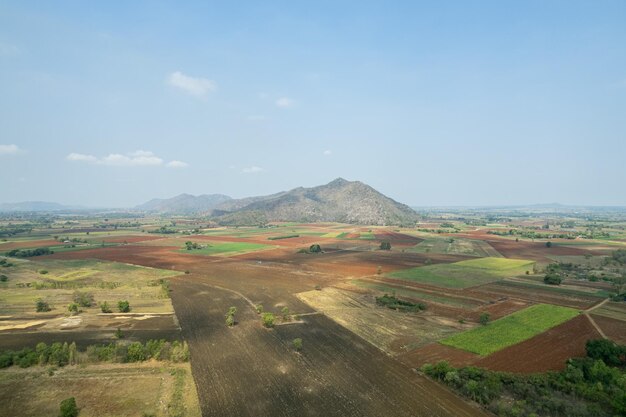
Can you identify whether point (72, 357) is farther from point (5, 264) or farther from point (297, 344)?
point (5, 264)

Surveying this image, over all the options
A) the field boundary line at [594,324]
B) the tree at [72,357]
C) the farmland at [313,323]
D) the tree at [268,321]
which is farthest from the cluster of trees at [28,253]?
the field boundary line at [594,324]

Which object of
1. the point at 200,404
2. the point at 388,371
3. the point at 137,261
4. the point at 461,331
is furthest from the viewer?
the point at 137,261

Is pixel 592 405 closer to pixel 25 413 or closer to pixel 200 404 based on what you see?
pixel 200 404

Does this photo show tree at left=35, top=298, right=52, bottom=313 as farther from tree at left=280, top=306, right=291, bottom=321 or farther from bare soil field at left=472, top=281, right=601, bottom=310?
bare soil field at left=472, top=281, right=601, bottom=310

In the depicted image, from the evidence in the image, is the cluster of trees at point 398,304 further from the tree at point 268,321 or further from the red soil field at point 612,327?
the red soil field at point 612,327

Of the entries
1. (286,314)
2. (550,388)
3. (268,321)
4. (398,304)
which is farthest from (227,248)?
(550,388)

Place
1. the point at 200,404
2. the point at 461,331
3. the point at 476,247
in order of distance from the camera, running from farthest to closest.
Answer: the point at 476,247, the point at 461,331, the point at 200,404

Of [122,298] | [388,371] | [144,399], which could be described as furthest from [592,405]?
[122,298]
